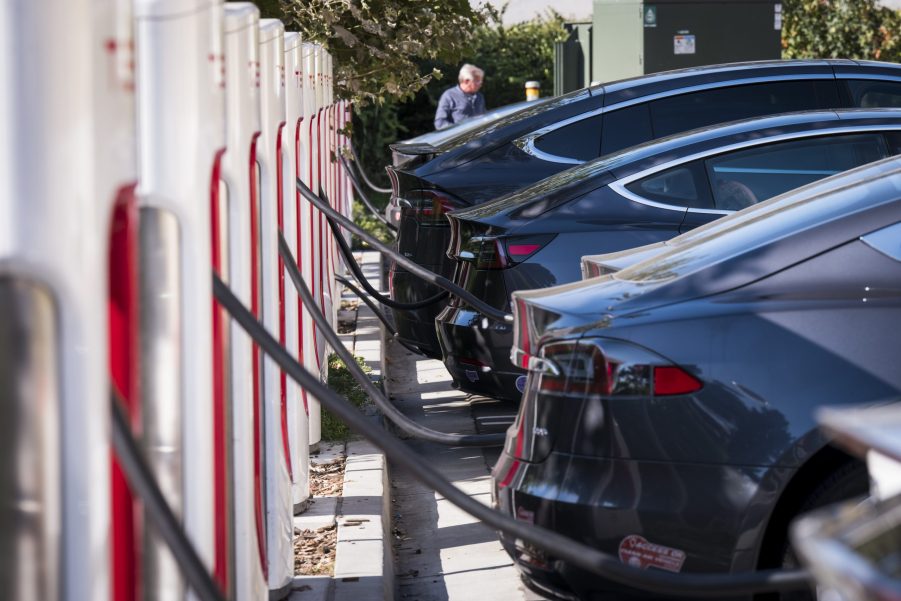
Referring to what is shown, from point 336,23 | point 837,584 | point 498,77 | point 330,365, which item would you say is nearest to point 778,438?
point 837,584

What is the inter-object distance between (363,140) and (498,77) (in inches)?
122

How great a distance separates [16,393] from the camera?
2426mm

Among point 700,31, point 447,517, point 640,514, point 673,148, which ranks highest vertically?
point 700,31

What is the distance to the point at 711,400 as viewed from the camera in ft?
13.1

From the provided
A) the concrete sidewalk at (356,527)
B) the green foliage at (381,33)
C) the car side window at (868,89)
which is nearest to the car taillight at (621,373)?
the concrete sidewalk at (356,527)

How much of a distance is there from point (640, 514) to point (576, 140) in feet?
16.2

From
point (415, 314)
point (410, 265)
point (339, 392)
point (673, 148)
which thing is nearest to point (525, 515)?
point (410, 265)

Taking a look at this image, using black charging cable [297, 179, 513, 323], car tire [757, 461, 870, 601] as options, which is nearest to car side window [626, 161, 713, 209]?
black charging cable [297, 179, 513, 323]

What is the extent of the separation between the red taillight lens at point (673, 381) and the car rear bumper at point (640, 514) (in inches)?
8.6

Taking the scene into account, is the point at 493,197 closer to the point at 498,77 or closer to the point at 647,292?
the point at 647,292

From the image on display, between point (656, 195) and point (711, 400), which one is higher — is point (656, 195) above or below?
above

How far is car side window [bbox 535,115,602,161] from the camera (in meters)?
8.57

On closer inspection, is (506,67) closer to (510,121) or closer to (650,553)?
(510,121)

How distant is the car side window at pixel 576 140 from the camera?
8566 millimetres
